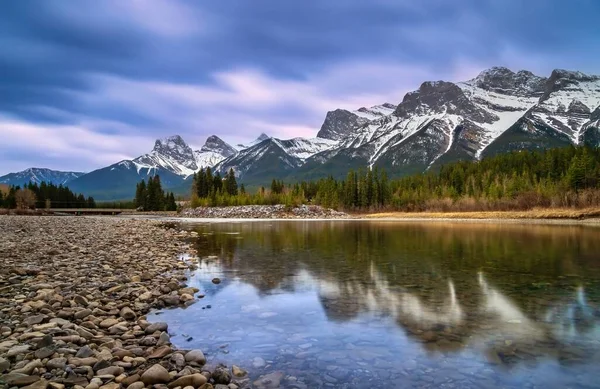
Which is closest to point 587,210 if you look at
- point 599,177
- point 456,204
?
point 599,177

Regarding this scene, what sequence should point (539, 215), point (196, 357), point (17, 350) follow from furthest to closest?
point (539, 215) < point (196, 357) < point (17, 350)

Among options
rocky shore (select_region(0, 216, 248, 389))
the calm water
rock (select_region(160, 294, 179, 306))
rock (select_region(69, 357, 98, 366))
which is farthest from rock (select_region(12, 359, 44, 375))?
rock (select_region(160, 294, 179, 306))

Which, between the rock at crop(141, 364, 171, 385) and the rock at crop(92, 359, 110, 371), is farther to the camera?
the rock at crop(92, 359, 110, 371)

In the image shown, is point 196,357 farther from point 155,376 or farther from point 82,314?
point 82,314

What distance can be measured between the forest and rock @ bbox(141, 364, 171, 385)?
396 feet

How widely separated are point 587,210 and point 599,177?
34545mm

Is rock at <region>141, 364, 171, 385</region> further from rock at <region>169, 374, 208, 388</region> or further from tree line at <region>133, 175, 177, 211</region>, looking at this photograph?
tree line at <region>133, 175, 177, 211</region>

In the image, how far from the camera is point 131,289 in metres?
14.6

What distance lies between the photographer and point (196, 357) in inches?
337

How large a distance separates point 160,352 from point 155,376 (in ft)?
5.04

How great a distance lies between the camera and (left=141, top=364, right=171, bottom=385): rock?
7207mm

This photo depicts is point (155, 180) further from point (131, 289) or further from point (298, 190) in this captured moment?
point (131, 289)

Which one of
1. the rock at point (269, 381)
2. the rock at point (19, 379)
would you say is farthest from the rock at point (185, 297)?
the rock at point (19, 379)

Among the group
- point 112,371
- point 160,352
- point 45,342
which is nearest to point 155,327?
point 160,352
